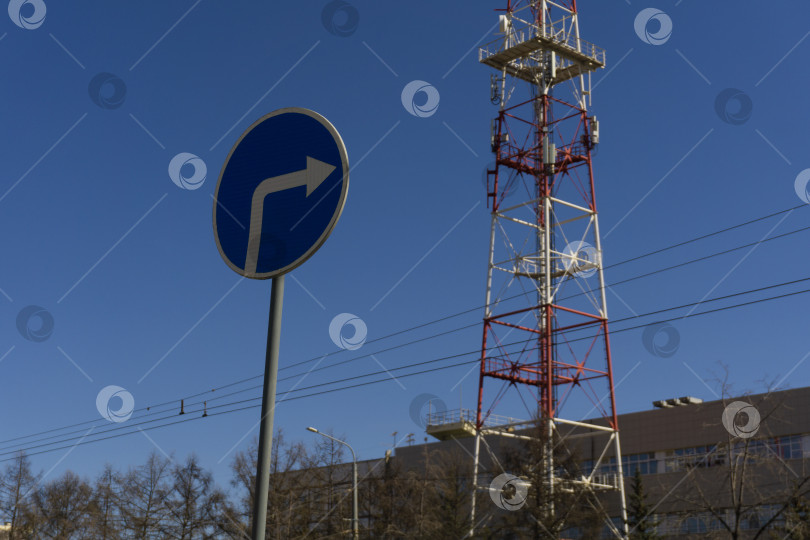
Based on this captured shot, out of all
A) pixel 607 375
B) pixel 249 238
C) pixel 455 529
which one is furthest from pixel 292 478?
pixel 249 238

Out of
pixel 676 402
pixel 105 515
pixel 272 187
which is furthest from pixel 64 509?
pixel 272 187

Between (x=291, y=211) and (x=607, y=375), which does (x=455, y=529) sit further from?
(x=291, y=211)

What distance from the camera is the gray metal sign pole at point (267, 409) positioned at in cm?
490

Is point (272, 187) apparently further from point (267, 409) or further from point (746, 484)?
point (746, 484)

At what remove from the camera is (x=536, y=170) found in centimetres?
4697

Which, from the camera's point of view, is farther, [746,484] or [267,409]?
[746,484]

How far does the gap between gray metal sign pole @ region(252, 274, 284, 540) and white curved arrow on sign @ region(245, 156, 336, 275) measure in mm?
206

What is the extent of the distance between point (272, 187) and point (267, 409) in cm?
120

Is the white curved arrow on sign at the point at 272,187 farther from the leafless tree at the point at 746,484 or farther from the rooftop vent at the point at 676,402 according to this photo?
the rooftop vent at the point at 676,402

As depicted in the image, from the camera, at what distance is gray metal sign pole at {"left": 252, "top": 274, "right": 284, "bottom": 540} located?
4.90 m

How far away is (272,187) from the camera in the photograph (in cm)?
550

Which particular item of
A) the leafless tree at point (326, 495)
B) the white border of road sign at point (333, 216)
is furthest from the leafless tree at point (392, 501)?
the white border of road sign at point (333, 216)

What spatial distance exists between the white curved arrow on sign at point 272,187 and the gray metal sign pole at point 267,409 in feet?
0.68

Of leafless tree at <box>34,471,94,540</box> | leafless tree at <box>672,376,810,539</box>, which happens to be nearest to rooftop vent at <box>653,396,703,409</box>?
leafless tree at <box>672,376,810,539</box>
